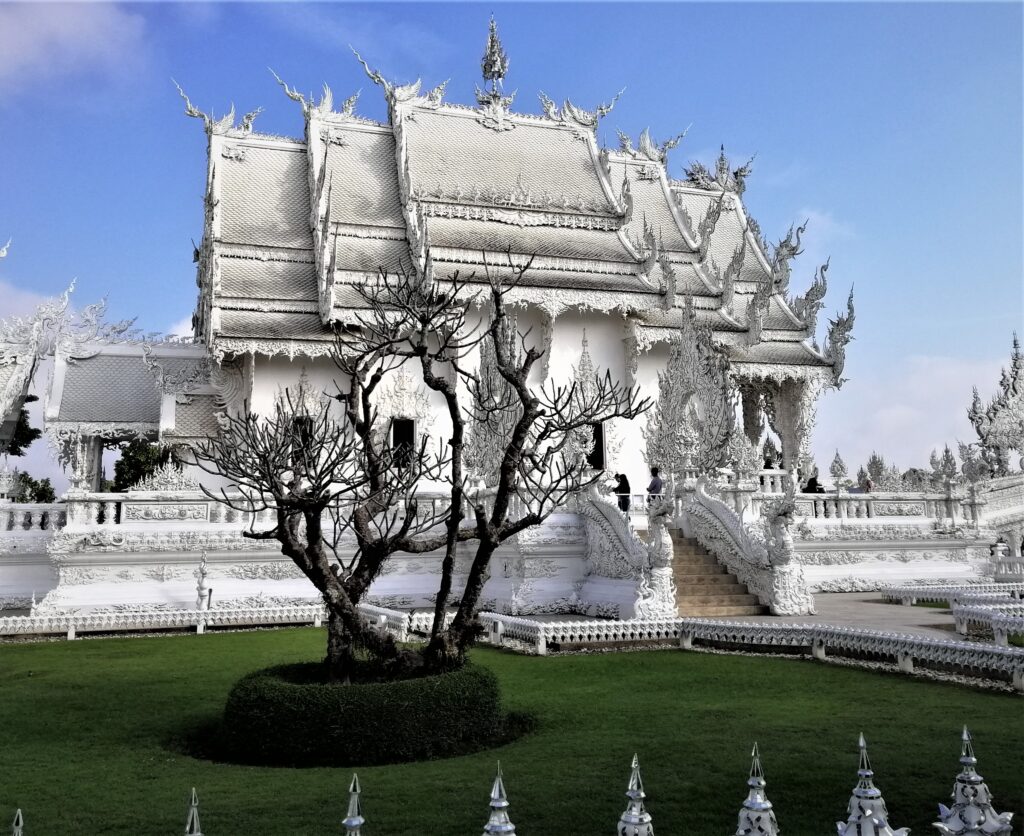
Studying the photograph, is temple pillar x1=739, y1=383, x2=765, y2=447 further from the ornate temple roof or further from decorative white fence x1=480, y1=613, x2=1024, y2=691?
decorative white fence x1=480, y1=613, x2=1024, y2=691

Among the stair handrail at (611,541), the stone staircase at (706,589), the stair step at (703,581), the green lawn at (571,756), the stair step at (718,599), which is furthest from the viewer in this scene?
the stair step at (703,581)

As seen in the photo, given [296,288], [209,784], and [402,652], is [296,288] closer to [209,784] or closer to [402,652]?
[402,652]

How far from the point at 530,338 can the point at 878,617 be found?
9657 millimetres

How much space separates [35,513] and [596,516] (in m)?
8.04

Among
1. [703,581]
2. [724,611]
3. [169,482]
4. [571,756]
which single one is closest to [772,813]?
[571,756]

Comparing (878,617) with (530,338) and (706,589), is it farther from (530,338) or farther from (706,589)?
(530,338)

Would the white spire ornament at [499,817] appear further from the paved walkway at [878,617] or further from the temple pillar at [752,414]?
the temple pillar at [752,414]

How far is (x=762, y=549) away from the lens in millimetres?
12266

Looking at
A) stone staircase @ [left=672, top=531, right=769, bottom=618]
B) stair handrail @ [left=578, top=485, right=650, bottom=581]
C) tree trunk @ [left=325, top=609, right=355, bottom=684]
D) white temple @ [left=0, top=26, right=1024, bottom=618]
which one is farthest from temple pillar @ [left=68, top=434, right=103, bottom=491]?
tree trunk @ [left=325, top=609, right=355, bottom=684]

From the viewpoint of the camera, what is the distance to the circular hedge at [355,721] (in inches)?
206

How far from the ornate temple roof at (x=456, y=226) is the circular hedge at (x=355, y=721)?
1164 centimetres

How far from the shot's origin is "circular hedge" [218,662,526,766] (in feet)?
17.1

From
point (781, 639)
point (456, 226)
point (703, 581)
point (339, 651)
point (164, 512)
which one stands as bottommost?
point (781, 639)

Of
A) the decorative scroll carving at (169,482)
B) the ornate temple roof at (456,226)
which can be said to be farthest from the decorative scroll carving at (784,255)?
the decorative scroll carving at (169,482)
